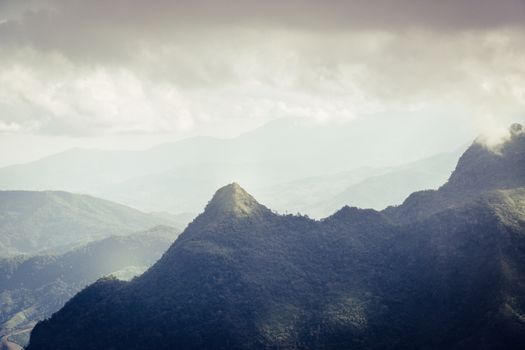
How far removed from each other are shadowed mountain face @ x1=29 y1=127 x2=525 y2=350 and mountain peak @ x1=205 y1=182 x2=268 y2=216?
381mm

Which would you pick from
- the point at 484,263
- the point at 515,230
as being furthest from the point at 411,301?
the point at 515,230

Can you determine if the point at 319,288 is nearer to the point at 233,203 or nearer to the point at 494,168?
the point at 233,203

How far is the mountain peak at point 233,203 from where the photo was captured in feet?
466

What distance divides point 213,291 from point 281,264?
761 inches

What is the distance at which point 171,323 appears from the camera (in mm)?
114188

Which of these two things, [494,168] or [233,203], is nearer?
[233,203]

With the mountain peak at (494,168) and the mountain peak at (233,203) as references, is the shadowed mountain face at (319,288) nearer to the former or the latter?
the mountain peak at (233,203)

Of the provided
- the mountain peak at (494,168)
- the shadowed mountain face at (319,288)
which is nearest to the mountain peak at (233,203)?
the shadowed mountain face at (319,288)

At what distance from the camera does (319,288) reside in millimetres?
126875

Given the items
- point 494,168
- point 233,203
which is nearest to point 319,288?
point 233,203

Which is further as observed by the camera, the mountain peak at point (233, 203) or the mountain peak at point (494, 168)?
the mountain peak at point (494, 168)

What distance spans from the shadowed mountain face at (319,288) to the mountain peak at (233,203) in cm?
38

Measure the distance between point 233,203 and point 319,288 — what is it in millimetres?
32915

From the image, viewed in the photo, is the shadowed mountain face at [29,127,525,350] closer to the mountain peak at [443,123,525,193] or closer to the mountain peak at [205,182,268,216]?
the mountain peak at [205,182,268,216]
